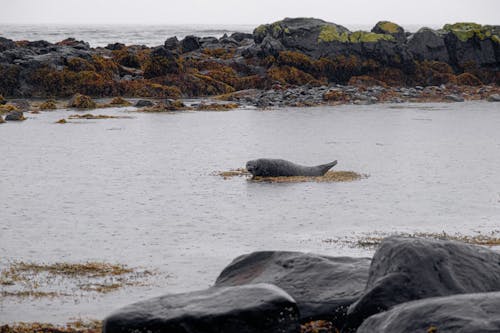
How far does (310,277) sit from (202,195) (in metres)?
9.56

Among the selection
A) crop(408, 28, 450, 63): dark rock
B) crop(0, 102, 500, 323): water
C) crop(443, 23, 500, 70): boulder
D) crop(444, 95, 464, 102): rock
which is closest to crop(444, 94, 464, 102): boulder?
crop(444, 95, 464, 102): rock

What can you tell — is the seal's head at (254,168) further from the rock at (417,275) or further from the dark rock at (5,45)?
the dark rock at (5,45)

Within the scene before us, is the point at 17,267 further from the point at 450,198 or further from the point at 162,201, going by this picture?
the point at 450,198

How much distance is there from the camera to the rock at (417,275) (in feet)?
29.2

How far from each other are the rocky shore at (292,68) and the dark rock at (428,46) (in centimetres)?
8

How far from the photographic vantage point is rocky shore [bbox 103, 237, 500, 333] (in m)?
8.23

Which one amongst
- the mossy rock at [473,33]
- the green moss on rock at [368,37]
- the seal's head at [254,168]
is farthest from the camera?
the mossy rock at [473,33]

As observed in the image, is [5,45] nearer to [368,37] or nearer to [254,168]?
[368,37]

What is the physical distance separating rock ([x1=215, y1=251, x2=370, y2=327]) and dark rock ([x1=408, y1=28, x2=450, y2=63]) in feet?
183

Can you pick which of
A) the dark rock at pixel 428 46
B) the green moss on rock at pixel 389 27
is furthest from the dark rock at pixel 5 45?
the dark rock at pixel 428 46

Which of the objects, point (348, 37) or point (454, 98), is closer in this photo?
point (454, 98)

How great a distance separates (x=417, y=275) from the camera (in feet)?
29.4

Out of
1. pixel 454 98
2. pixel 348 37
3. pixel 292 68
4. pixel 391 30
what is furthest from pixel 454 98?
pixel 391 30

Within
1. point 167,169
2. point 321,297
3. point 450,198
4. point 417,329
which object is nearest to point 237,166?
point 167,169
